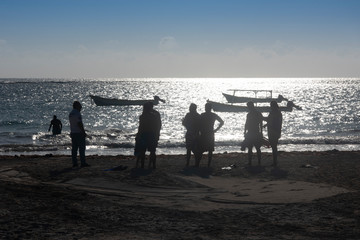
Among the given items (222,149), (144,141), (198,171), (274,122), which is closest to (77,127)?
(144,141)

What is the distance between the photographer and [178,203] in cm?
902

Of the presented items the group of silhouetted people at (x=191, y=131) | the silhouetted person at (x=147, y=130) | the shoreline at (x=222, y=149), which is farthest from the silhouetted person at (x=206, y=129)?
the shoreline at (x=222, y=149)

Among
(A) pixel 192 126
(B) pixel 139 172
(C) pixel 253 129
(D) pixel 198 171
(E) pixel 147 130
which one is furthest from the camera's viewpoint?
(C) pixel 253 129

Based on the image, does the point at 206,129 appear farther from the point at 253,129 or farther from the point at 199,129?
the point at 253,129

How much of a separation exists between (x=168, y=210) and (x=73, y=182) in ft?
10.0

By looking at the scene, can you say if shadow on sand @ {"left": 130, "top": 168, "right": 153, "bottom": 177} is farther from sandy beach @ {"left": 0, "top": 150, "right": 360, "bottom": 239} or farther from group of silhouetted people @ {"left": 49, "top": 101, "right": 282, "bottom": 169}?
group of silhouetted people @ {"left": 49, "top": 101, "right": 282, "bottom": 169}


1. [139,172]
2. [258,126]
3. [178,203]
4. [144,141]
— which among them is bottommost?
[178,203]

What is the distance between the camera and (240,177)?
39.9 ft

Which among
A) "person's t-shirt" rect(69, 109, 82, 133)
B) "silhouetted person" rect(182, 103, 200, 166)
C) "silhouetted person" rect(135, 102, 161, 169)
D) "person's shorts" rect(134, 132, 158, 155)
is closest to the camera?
"silhouetted person" rect(135, 102, 161, 169)

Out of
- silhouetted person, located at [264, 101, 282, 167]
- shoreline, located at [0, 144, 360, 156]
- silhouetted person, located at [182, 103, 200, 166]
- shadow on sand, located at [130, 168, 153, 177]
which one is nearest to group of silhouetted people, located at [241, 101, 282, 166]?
silhouetted person, located at [264, 101, 282, 167]

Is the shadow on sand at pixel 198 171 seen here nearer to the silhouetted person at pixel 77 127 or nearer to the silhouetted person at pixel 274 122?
the silhouetted person at pixel 274 122

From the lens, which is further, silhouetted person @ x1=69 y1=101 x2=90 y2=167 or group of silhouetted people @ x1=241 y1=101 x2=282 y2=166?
group of silhouetted people @ x1=241 y1=101 x2=282 y2=166

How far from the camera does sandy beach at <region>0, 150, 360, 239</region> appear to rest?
718cm

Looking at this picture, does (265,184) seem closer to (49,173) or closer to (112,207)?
(112,207)
